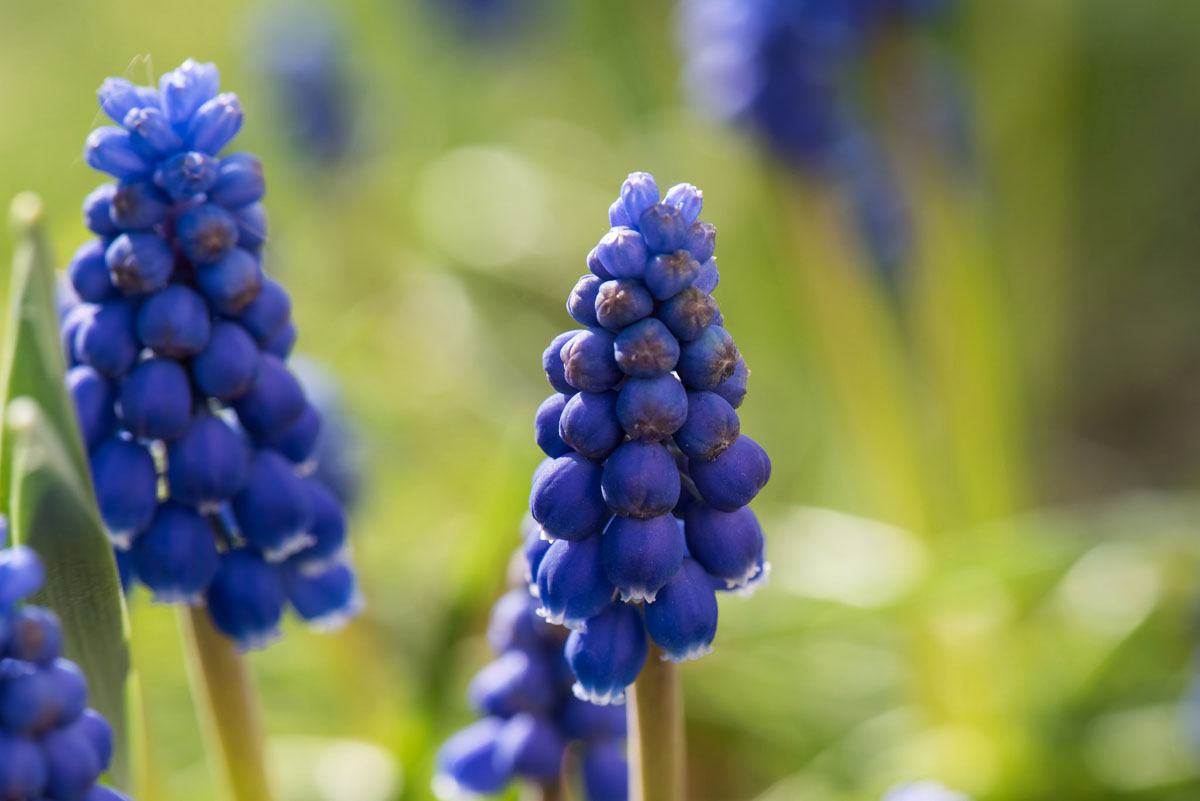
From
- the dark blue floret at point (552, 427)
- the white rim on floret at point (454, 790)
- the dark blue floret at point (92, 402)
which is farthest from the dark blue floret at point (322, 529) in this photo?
the dark blue floret at point (552, 427)

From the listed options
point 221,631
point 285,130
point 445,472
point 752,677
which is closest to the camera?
point 221,631

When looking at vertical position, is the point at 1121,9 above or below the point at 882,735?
above

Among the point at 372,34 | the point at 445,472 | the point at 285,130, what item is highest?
the point at 372,34

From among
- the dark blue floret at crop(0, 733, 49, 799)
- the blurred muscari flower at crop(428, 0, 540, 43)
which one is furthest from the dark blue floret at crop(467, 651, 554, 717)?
the blurred muscari flower at crop(428, 0, 540, 43)

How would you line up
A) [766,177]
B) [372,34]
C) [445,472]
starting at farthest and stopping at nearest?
1. [372,34]
2. [445,472]
3. [766,177]

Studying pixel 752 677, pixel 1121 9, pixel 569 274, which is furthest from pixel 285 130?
pixel 1121 9

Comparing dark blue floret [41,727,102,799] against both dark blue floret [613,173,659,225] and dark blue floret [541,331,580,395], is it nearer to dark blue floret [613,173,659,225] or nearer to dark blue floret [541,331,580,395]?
dark blue floret [541,331,580,395]

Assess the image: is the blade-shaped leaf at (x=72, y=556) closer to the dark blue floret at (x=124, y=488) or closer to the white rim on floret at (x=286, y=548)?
the dark blue floret at (x=124, y=488)

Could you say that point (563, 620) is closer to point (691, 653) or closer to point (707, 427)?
point (691, 653)

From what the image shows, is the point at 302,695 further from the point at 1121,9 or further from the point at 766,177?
the point at 1121,9
